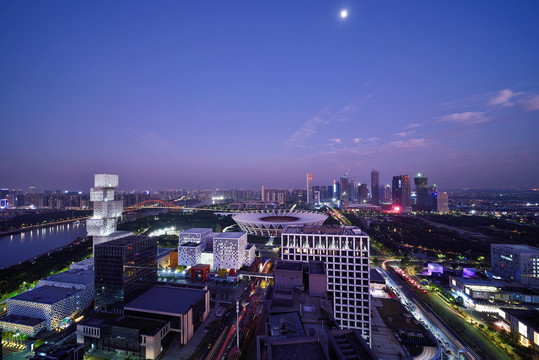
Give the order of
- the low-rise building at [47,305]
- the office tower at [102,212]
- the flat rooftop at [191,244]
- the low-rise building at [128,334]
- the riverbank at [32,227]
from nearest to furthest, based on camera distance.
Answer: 1. the low-rise building at [128,334]
2. the low-rise building at [47,305]
3. the flat rooftop at [191,244]
4. the office tower at [102,212]
5. the riverbank at [32,227]

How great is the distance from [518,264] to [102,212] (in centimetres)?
6061

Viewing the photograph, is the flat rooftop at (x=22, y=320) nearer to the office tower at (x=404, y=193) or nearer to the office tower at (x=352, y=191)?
the office tower at (x=404, y=193)

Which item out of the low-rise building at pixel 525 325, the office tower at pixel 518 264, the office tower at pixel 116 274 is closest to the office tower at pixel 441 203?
the office tower at pixel 518 264

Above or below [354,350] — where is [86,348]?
below

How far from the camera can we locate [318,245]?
20.1 m

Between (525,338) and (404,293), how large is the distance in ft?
33.0

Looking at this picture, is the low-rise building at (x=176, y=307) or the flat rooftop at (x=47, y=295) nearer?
the low-rise building at (x=176, y=307)

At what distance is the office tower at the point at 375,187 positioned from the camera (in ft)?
446

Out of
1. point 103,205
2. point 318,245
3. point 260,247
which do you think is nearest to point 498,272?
point 318,245

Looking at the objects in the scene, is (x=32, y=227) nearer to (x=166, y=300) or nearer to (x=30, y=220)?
(x=30, y=220)

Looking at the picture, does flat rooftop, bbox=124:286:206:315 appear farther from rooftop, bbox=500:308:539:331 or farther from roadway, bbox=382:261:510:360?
rooftop, bbox=500:308:539:331

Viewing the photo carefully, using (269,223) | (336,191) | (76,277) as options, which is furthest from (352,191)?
(76,277)

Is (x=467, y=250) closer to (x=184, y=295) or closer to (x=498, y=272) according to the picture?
(x=498, y=272)

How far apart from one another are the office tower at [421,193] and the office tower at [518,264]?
81.4 meters
